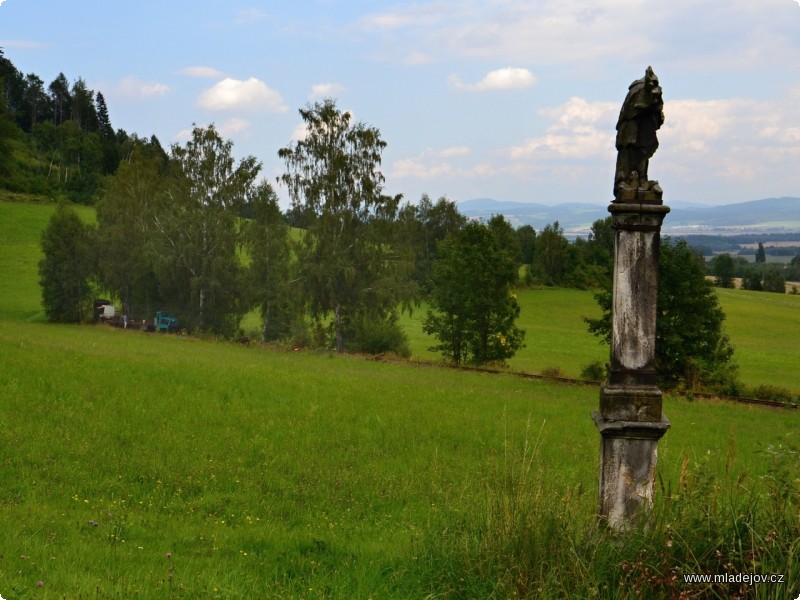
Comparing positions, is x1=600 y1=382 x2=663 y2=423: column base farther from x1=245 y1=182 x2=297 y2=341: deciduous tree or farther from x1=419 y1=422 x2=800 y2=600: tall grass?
x1=245 y1=182 x2=297 y2=341: deciduous tree

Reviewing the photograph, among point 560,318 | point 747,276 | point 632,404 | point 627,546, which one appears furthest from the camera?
point 747,276

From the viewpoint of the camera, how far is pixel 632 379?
712 cm

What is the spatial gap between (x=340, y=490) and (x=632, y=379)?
5.57m

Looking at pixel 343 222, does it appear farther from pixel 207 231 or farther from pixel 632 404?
pixel 632 404

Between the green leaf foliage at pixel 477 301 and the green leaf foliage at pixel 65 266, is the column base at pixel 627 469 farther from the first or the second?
the green leaf foliage at pixel 65 266

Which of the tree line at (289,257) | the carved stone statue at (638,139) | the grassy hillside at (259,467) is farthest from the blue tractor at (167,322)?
the carved stone statue at (638,139)

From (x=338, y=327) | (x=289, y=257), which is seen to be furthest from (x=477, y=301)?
(x=289, y=257)

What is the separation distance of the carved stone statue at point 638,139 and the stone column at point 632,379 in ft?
0.23

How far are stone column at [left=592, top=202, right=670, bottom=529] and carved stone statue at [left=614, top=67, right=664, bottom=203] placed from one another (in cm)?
7

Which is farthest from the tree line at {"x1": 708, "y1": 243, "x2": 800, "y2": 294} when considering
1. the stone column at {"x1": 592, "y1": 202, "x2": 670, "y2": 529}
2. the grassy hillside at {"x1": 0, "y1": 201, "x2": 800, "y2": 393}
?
the stone column at {"x1": 592, "y1": 202, "x2": 670, "y2": 529}

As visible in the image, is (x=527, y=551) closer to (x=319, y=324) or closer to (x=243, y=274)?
(x=319, y=324)

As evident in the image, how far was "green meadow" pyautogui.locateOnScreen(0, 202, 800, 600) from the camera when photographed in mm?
6453

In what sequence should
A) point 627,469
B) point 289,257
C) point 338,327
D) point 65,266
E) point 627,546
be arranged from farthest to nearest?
point 65,266
point 289,257
point 338,327
point 627,469
point 627,546

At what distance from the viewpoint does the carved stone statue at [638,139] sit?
7.18 metres
